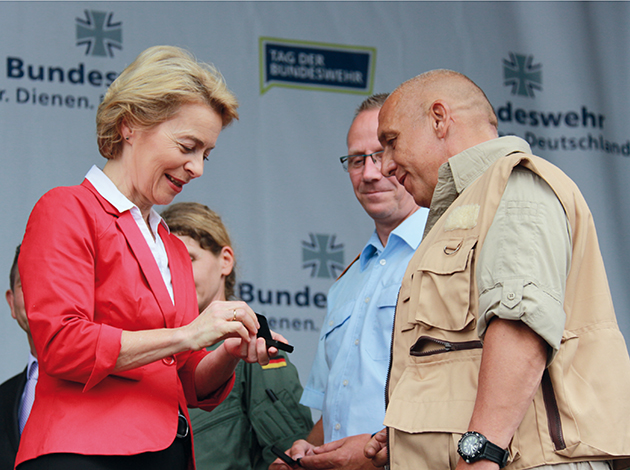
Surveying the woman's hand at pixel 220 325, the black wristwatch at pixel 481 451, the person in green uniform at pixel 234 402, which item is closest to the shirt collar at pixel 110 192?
the woman's hand at pixel 220 325

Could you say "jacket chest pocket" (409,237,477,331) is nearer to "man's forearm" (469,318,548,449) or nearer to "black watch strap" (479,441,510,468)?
"man's forearm" (469,318,548,449)

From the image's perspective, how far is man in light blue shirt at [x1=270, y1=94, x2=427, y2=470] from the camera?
238cm

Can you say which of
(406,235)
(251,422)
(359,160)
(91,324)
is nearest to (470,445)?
(91,324)

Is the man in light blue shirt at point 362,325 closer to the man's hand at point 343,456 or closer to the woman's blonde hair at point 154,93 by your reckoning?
the man's hand at point 343,456

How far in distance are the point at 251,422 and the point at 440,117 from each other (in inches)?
60.0

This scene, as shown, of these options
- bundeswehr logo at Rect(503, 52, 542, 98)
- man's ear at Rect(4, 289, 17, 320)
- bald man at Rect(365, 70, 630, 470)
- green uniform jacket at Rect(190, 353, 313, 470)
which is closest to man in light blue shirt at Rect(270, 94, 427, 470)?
green uniform jacket at Rect(190, 353, 313, 470)

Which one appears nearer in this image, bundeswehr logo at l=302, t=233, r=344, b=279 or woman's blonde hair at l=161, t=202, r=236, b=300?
woman's blonde hair at l=161, t=202, r=236, b=300

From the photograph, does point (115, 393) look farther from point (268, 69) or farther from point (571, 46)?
point (571, 46)

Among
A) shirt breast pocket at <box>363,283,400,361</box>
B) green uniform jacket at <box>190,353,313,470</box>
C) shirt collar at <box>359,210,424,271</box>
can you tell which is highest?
shirt collar at <box>359,210,424,271</box>

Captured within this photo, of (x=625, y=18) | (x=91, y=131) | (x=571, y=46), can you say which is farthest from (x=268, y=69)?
(x=625, y=18)

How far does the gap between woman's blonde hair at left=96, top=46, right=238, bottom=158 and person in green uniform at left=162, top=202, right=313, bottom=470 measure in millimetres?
1163

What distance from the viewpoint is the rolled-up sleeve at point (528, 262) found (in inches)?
55.1

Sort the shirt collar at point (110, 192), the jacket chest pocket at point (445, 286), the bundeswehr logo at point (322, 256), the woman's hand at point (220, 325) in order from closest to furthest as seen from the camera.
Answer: the jacket chest pocket at point (445, 286)
the woman's hand at point (220, 325)
the shirt collar at point (110, 192)
the bundeswehr logo at point (322, 256)

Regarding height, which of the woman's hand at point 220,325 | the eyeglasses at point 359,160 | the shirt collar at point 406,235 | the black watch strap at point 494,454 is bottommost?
the black watch strap at point 494,454
